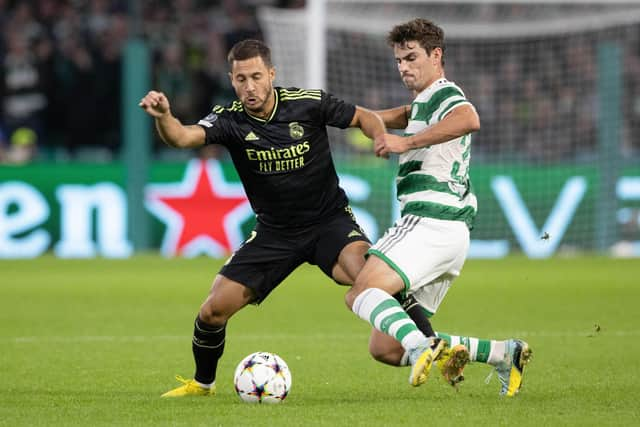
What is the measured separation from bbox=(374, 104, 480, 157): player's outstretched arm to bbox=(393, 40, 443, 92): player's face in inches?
15.8

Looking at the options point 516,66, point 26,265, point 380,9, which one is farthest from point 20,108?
point 516,66

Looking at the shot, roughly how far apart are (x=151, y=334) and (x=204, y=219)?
7326 millimetres

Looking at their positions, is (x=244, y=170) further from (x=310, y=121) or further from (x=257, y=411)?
(x=257, y=411)

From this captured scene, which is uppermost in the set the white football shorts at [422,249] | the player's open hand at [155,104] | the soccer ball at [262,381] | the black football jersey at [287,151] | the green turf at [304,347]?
the player's open hand at [155,104]

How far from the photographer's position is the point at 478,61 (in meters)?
17.7

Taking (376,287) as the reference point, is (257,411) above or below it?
below

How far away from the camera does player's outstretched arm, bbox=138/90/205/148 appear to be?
20.9 ft

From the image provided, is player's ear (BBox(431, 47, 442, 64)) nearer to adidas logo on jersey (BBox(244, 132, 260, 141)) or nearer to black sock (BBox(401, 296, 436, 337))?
adidas logo on jersey (BBox(244, 132, 260, 141))

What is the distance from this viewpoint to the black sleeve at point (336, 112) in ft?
24.0

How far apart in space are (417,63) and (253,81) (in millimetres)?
946

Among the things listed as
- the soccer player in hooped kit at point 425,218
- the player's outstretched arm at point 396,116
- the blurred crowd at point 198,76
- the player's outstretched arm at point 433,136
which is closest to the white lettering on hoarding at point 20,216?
the blurred crowd at point 198,76

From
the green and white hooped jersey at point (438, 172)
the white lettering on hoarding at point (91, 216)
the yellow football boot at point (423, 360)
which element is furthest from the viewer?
the white lettering on hoarding at point (91, 216)

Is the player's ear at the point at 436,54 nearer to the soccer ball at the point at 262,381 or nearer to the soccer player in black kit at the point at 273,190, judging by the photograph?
the soccer player in black kit at the point at 273,190

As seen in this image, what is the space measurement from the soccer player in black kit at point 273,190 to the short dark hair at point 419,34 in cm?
52
